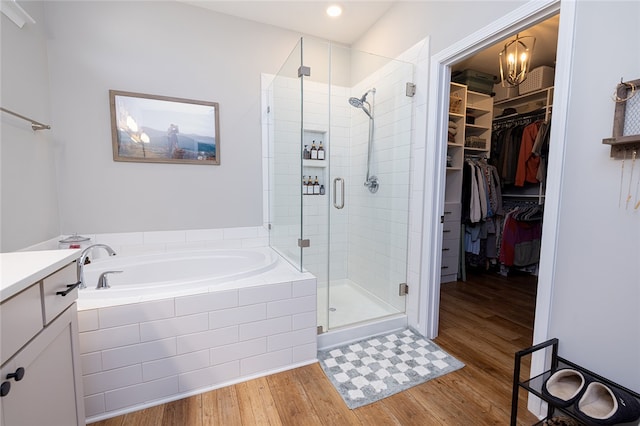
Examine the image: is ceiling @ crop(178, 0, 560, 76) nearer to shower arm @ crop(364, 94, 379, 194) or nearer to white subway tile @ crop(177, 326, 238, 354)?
shower arm @ crop(364, 94, 379, 194)

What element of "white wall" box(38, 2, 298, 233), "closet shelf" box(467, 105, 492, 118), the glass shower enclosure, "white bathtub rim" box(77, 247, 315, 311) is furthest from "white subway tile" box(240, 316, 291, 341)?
"closet shelf" box(467, 105, 492, 118)

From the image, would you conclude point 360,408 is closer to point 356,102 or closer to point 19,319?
point 19,319

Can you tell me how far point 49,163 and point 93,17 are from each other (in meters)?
1.16

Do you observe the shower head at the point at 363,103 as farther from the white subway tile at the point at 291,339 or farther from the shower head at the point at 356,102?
the white subway tile at the point at 291,339

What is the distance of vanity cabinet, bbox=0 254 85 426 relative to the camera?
2.25ft

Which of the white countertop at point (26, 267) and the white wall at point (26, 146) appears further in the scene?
the white wall at point (26, 146)

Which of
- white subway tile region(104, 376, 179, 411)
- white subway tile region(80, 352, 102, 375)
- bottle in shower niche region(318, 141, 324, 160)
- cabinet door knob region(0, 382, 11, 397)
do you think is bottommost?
white subway tile region(104, 376, 179, 411)

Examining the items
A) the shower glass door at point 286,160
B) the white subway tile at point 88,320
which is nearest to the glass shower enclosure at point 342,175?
the shower glass door at point 286,160

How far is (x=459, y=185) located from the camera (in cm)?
325

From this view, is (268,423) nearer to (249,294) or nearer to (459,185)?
(249,294)

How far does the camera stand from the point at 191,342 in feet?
4.98

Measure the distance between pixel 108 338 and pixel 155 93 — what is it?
1.92m

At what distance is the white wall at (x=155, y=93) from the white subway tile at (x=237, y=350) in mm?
1293

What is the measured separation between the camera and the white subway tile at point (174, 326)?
1430 mm
